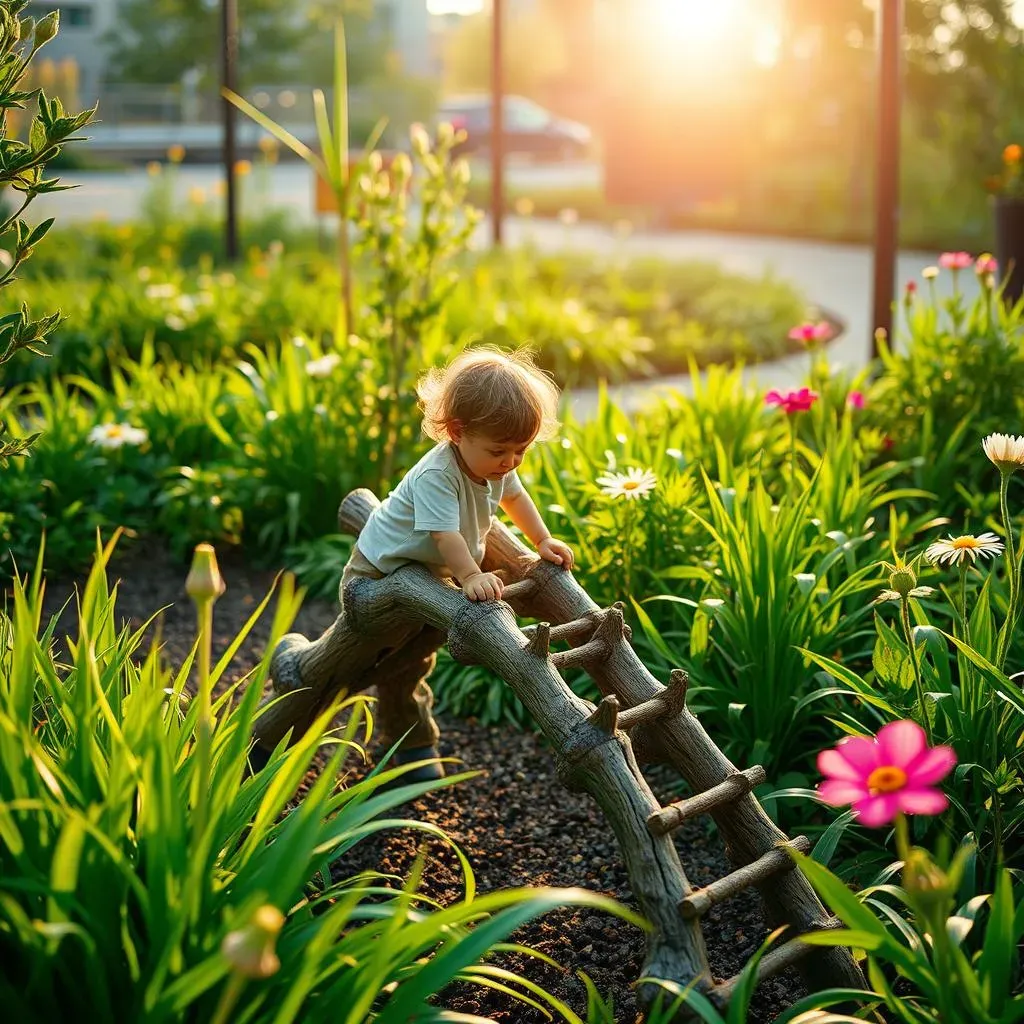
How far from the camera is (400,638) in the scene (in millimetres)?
2857

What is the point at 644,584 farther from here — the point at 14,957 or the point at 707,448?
the point at 14,957

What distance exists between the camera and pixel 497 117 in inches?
403

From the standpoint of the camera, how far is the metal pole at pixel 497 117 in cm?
990

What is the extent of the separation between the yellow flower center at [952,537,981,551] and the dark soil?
80 centimetres

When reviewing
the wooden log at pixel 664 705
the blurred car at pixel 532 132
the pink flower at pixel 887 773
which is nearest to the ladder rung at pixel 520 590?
the wooden log at pixel 664 705

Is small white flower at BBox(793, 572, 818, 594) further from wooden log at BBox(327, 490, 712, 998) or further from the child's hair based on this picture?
the child's hair

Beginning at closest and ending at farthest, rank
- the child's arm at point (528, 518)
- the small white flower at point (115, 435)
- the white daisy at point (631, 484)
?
the child's arm at point (528, 518)
the white daisy at point (631, 484)
the small white flower at point (115, 435)

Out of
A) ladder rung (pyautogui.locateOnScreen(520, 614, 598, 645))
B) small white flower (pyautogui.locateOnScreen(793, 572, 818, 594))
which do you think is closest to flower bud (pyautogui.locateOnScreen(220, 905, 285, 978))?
ladder rung (pyautogui.locateOnScreen(520, 614, 598, 645))

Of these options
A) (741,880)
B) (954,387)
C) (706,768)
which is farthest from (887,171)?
(741,880)

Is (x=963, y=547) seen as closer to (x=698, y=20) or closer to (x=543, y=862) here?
(x=543, y=862)

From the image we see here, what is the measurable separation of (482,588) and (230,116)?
→ 7.28 metres

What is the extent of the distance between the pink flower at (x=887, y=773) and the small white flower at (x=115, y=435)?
347 cm

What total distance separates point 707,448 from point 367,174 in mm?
1718

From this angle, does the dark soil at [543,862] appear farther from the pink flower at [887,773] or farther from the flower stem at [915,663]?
the pink flower at [887,773]
